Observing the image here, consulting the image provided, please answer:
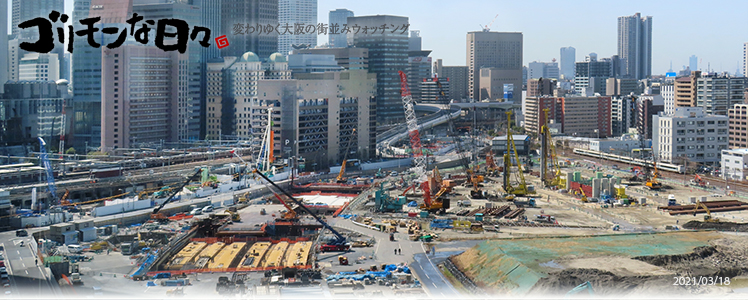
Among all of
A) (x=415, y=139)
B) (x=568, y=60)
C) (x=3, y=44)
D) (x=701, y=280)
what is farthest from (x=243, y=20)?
(x=568, y=60)

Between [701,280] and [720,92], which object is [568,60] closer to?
[720,92]

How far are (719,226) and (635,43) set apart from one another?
6622 centimetres

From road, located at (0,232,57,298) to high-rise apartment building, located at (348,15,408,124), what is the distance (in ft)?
105

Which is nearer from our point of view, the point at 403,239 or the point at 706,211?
the point at 403,239

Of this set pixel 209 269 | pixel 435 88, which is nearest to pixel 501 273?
pixel 209 269

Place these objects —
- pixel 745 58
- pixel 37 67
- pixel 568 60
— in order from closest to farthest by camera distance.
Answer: pixel 37 67 → pixel 745 58 → pixel 568 60

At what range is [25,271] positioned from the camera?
44.1 ft

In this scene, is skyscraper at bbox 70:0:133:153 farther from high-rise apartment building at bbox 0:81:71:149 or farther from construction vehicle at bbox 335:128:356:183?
construction vehicle at bbox 335:128:356:183

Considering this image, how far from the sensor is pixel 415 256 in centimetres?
1595

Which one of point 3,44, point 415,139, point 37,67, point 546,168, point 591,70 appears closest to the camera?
point 415,139

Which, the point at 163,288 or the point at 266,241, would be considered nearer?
the point at 163,288

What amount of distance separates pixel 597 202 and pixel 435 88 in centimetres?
3817

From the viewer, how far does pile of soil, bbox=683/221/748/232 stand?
18.7 m

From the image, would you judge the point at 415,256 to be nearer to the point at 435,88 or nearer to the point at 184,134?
the point at 184,134
